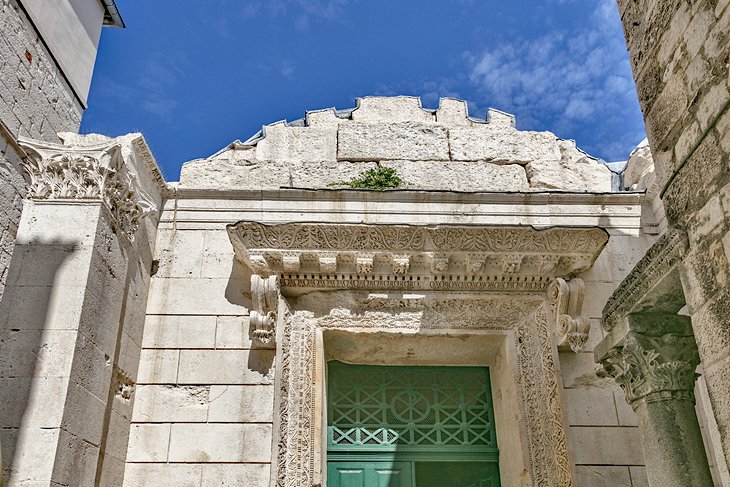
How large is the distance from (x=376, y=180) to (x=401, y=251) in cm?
108

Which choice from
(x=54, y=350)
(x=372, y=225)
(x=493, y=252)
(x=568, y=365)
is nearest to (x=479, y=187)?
(x=493, y=252)

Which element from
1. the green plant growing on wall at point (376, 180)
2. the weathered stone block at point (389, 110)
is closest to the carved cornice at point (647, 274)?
the green plant growing on wall at point (376, 180)

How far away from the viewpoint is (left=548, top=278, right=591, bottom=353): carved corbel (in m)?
5.04

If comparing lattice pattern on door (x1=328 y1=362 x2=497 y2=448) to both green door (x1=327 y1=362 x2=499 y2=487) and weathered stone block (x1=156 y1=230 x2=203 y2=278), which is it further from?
weathered stone block (x1=156 y1=230 x2=203 y2=278)

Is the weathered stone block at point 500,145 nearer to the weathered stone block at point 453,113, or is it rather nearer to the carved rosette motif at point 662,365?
the weathered stone block at point 453,113

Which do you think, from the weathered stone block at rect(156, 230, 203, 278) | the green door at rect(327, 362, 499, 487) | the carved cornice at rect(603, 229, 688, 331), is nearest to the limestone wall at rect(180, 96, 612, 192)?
the weathered stone block at rect(156, 230, 203, 278)

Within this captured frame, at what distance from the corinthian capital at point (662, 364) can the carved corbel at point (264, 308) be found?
2616 mm

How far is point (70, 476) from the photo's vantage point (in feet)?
12.2

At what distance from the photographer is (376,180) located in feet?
19.8

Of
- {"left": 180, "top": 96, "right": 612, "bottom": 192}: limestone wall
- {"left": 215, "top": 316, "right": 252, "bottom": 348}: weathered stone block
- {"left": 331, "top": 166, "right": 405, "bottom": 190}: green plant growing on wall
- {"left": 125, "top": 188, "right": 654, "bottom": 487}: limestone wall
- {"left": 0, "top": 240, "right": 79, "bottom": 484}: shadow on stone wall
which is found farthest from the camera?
{"left": 180, "top": 96, "right": 612, "bottom": 192}: limestone wall

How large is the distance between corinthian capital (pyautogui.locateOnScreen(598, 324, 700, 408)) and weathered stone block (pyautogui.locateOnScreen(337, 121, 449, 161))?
320 centimetres

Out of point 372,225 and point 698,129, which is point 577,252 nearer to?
point 372,225

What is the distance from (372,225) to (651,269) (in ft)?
7.69

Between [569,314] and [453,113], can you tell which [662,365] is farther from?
[453,113]
